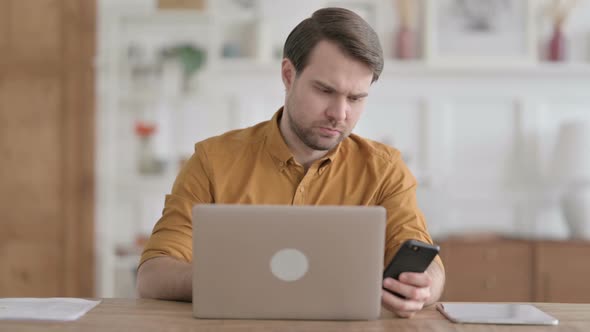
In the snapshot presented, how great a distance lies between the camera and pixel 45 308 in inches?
59.7

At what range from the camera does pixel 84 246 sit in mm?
4277

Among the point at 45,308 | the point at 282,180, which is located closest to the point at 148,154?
the point at 282,180

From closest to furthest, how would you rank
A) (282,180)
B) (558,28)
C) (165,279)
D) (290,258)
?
(290,258)
(165,279)
(282,180)
(558,28)

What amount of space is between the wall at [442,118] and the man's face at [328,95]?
2.27 m

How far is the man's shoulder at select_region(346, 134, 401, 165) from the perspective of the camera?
6.71 feet

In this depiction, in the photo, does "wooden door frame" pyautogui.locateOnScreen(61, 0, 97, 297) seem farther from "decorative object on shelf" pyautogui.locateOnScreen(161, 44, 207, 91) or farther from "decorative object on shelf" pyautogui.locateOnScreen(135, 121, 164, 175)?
"decorative object on shelf" pyautogui.locateOnScreen(161, 44, 207, 91)

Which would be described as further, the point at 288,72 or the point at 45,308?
the point at 288,72

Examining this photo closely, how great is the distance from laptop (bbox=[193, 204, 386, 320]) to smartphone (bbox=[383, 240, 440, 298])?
105 millimetres

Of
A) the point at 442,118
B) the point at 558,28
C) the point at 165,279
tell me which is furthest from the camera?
the point at 442,118

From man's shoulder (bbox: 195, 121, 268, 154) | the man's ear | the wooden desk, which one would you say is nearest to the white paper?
the wooden desk

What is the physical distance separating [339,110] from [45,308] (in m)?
0.85

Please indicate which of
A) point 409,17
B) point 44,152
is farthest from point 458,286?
point 44,152

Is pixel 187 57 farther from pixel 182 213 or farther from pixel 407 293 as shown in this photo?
pixel 407 293

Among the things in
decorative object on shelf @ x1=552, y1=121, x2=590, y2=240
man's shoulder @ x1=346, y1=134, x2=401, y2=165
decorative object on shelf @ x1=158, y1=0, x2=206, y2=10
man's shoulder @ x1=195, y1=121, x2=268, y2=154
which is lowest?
decorative object on shelf @ x1=552, y1=121, x2=590, y2=240
